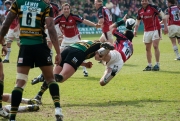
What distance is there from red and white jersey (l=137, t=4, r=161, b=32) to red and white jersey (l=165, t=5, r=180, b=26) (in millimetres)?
3571

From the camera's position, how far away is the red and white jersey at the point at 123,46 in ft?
37.5

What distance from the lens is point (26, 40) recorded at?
25.2 feet

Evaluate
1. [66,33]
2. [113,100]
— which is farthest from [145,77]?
[113,100]

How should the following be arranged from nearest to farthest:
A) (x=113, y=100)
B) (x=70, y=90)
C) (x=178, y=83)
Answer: (x=113, y=100), (x=70, y=90), (x=178, y=83)

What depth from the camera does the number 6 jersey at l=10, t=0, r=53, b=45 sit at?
301 inches

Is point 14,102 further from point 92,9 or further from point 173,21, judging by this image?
point 92,9

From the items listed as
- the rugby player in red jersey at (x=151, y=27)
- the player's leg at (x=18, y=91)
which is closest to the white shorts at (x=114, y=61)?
the player's leg at (x=18, y=91)

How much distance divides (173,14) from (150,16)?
12.9ft

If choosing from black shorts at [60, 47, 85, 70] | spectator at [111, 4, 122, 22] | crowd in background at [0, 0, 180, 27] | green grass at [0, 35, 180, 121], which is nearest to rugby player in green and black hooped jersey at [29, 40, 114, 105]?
black shorts at [60, 47, 85, 70]

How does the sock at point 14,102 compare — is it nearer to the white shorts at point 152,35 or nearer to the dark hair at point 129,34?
the dark hair at point 129,34

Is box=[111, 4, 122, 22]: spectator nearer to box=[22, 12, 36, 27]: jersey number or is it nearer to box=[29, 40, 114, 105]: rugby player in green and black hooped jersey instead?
box=[29, 40, 114, 105]: rugby player in green and black hooped jersey

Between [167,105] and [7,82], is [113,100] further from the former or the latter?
[7,82]

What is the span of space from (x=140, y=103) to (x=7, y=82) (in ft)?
17.1

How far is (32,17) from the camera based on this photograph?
7641 millimetres
